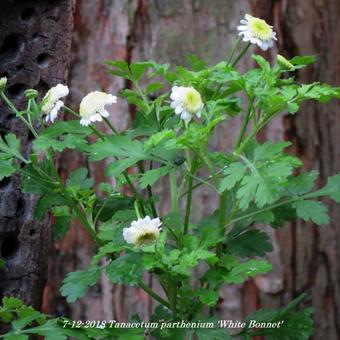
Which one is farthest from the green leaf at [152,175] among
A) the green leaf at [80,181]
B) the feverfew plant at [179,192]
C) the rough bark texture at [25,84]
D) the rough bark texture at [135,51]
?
the rough bark texture at [135,51]

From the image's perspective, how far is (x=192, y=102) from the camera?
861 millimetres

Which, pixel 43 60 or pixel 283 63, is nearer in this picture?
pixel 283 63

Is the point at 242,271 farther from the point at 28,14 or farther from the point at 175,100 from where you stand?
the point at 28,14

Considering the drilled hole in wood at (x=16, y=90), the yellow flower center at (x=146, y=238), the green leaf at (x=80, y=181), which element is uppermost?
the drilled hole in wood at (x=16, y=90)

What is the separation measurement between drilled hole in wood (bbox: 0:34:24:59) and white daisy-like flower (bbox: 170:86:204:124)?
43 cm

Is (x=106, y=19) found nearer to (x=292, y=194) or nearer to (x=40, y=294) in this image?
(x=40, y=294)

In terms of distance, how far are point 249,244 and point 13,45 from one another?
511 mm

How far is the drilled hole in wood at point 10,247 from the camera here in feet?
3.81

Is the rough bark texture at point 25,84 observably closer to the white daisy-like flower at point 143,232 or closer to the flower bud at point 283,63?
the white daisy-like flower at point 143,232

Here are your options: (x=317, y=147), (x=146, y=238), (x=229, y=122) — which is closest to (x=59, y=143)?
(x=146, y=238)

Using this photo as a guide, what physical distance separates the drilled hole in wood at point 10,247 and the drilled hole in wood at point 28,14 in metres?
0.35

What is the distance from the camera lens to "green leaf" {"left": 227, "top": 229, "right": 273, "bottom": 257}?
1.00 m

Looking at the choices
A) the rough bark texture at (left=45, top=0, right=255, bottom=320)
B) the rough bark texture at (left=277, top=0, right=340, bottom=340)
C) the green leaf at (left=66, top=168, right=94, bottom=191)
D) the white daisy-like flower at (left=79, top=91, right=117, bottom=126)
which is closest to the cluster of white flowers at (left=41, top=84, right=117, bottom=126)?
the white daisy-like flower at (left=79, top=91, right=117, bottom=126)

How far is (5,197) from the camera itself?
115 centimetres
